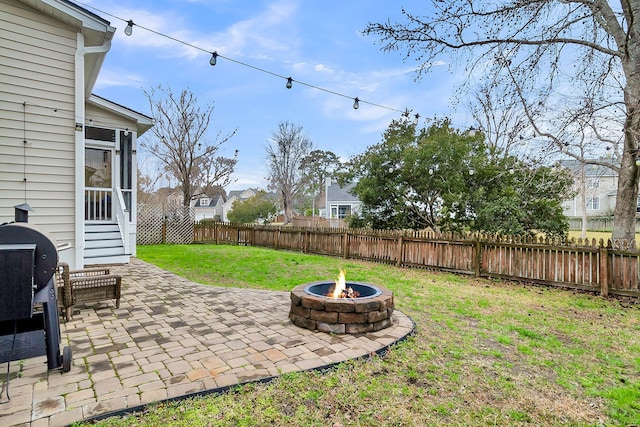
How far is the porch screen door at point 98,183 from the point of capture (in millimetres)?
9039

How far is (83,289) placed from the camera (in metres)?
4.32

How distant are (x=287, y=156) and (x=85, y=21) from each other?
74.2ft

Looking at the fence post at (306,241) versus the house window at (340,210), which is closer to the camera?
the fence post at (306,241)

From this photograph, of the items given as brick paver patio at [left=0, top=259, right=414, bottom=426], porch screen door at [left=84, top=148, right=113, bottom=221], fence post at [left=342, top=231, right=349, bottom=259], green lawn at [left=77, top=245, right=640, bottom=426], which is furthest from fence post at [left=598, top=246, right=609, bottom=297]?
porch screen door at [left=84, top=148, right=113, bottom=221]

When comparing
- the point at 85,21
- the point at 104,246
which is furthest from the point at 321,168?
the point at 85,21

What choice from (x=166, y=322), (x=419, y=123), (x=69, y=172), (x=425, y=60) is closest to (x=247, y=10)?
(x=425, y=60)

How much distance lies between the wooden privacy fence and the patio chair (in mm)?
7185

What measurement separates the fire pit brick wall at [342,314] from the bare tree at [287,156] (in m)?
23.7

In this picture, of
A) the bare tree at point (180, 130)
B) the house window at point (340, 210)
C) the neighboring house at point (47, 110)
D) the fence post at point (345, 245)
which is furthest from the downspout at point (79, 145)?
the house window at point (340, 210)

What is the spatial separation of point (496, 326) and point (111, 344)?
4640mm

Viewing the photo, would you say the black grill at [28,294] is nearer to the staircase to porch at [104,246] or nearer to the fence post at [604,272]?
the staircase to porch at [104,246]

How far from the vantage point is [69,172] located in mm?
5348

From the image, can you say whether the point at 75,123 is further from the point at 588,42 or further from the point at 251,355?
the point at 588,42

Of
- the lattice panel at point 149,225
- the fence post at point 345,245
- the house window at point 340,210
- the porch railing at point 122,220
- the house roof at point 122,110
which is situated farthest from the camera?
the house window at point 340,210
